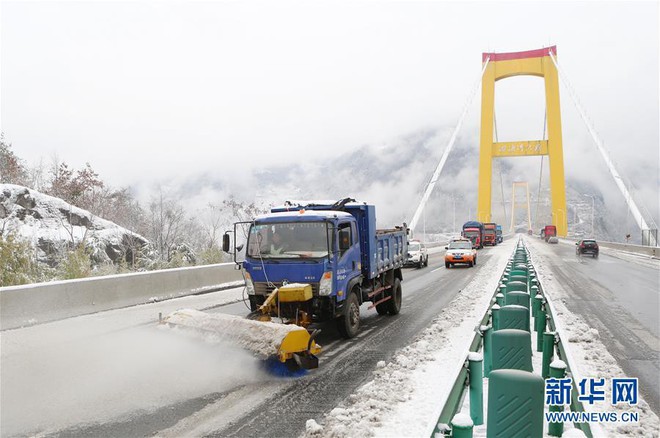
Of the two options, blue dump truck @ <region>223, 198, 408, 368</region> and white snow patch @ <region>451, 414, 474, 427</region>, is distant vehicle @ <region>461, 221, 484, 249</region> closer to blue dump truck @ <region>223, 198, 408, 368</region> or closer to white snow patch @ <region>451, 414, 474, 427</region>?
blue dump truck @ <region>223, 198, 408, 368</region>

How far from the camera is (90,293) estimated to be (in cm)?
1251

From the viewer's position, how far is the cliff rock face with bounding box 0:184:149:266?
56.9 feet

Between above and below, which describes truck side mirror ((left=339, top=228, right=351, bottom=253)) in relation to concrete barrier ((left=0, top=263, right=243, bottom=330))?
above

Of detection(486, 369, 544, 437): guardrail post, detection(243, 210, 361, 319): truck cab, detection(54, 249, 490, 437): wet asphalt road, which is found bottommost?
detection(54, 249, 490, 437): wet asphalt road

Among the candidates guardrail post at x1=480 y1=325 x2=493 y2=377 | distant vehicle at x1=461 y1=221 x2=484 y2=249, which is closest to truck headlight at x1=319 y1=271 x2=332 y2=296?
guardrail post at x1=480 y1=325 x2=493 y2=377

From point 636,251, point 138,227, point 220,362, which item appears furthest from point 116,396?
point 636,251

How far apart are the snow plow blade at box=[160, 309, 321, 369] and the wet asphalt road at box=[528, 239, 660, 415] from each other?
4276 mm

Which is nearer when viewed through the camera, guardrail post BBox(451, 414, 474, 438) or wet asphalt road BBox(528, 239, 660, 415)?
guardrail post BBox(451, 414, 474, 438)

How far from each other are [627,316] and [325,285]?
8007mm

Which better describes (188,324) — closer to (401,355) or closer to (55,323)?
(401,355)

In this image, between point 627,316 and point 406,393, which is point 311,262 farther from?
point 627,316

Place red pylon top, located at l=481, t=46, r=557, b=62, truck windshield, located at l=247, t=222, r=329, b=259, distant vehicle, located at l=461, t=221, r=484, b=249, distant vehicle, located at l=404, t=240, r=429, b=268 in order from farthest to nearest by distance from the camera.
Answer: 1. red pylon top, located at l=481, t=46, r=557, b=62
2. distant vehicle, located at l=461, t=221, r=484, b=249
3. distant vehicle, located at l=404, t=240, r=429, b=268
4. truck windshield, located at l=247, t=222, r=329, b=259

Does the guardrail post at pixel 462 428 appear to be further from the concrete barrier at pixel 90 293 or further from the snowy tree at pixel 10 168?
the snowy tree at pixel 10 168

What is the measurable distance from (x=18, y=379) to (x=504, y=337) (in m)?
6.37
